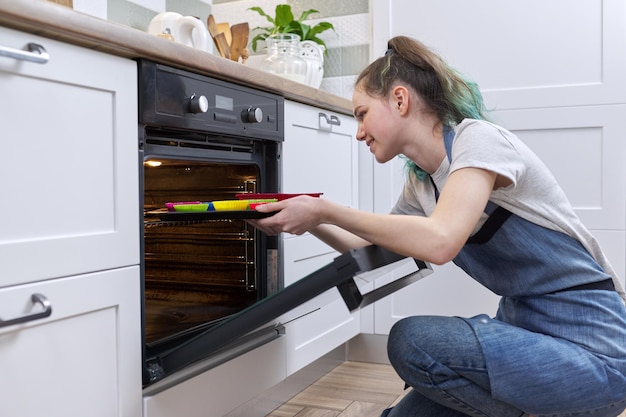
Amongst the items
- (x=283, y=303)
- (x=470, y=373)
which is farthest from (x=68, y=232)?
(x=470, y=373)

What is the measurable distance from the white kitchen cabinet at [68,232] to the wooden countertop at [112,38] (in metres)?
0.02

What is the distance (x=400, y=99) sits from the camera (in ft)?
4.76

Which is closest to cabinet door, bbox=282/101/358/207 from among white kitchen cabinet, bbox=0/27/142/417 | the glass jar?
the glass jar

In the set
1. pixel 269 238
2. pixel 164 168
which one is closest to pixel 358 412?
pixel 269 238

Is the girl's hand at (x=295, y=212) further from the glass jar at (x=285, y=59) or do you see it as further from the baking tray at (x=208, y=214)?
the glass jar at (x=285, y=59)

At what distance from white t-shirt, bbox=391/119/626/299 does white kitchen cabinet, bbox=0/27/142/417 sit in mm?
639

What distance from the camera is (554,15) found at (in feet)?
7.95

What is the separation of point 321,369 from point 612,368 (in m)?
1.31

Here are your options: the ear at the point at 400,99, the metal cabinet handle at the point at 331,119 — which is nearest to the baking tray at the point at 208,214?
the ear at the point at 400,99

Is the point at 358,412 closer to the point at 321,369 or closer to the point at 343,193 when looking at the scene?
the point at 321,369

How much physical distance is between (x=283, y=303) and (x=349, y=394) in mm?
1233

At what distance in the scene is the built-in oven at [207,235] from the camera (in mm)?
1266

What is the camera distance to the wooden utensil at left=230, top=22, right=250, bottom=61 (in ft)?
8.13

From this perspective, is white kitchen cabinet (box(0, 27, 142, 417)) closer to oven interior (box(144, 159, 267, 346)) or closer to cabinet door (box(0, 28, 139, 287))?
cabinet door (box(0, 28, 139, 287))
